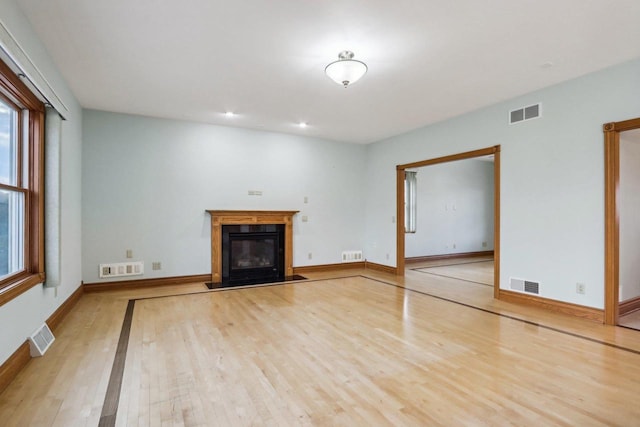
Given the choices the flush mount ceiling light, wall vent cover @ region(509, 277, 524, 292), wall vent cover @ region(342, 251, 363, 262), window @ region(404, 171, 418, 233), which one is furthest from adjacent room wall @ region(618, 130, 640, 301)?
window @ region(404, 171, 418, 233)

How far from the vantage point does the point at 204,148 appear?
18.9 ft

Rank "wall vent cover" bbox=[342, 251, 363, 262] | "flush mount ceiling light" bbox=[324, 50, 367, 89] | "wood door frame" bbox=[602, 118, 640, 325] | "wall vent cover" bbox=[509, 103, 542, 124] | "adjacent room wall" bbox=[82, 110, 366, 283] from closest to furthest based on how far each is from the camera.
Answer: "flush mount ceiling light" bbox=[324, 50, 367, 89] → "wood door frame" bbox=[602, 118, 640, 325] → "wall vent cover" bbox=[509, 103, 542, 124] → "adjacent room wall" bbox=[82, 110, 366, 283] → "wall vent cover" bbox=[342, 251, 363, 262]

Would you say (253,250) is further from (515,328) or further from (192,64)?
(515,328)

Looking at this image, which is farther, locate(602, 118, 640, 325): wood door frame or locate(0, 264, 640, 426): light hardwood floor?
locate(602, 118, 640, 325): wood door frame

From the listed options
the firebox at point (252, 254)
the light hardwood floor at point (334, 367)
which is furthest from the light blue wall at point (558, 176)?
the firebox at point (252, 254)

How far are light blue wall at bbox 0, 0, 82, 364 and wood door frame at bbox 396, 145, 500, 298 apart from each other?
5.22 m

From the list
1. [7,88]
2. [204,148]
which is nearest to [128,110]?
[204,148]

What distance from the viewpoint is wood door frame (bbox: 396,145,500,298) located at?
184 inches

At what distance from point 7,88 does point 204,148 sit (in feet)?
10.9

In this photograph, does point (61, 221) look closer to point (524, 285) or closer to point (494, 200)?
point (524, 285)

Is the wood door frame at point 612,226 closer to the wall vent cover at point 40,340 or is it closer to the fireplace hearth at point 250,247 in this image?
the fireplace hearth at point 250,247

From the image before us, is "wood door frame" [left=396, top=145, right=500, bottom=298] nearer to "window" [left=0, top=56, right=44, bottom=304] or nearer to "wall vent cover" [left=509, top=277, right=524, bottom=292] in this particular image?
"wall vent cover" [left=509, top=277, right=524, bottom=292]

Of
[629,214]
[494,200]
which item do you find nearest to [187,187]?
[494,200]

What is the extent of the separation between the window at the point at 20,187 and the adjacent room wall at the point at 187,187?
79.5 inches
